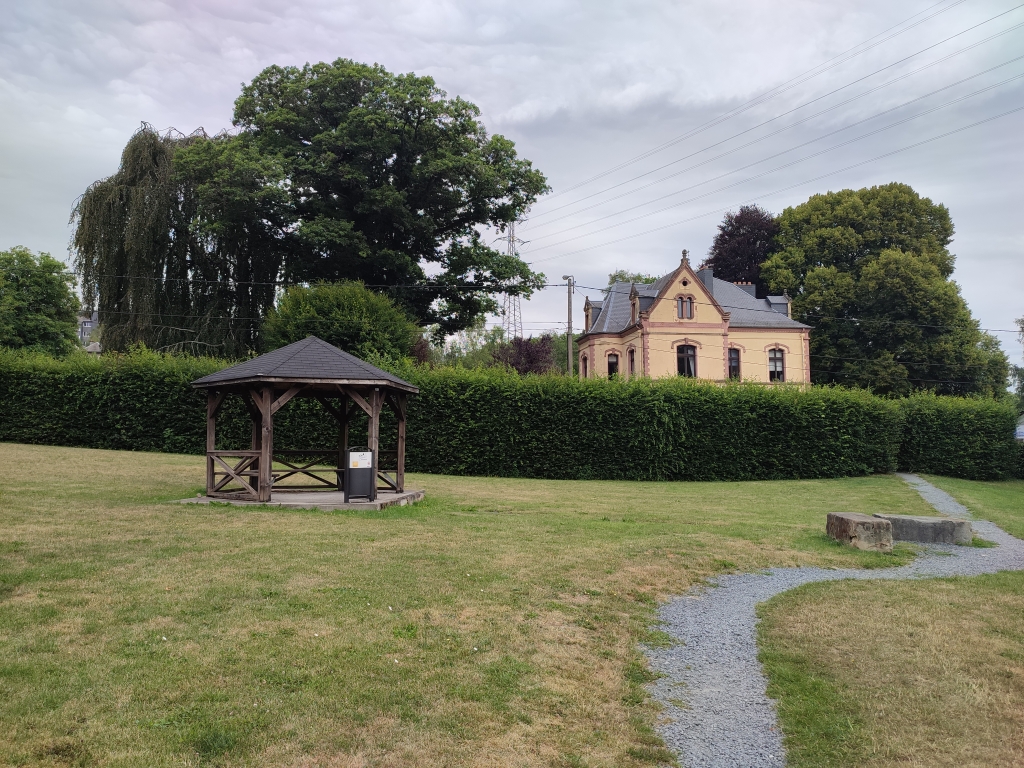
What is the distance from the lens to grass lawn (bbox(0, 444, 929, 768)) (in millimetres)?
4113

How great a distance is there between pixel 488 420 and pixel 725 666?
18317mm

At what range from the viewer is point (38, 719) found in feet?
13.3

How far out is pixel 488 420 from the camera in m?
24.0

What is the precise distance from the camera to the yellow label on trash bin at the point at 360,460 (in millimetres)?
13531

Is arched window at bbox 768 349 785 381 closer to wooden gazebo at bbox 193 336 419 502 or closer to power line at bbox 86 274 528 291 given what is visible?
power line at bbox 86 274 528 291

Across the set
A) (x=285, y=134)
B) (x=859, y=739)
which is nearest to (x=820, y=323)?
(x=285, y=134)

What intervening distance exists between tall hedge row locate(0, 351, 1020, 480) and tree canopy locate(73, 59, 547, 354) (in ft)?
21.9

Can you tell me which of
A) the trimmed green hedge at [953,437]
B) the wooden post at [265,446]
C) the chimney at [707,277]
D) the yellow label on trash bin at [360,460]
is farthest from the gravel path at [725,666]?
the chimney at [707,277]

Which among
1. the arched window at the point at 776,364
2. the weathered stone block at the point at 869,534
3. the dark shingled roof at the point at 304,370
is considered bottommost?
the weathered stone block at the point at 869,534

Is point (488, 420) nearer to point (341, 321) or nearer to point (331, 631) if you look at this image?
point (341, 321)

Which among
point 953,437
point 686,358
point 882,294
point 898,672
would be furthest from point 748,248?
point 898,672

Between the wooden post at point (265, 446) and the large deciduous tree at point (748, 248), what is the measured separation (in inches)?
1941

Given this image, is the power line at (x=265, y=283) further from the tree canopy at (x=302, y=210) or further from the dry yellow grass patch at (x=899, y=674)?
the dry yellow grass patch at (x=899, y=674)

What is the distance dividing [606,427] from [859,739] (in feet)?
66.2
